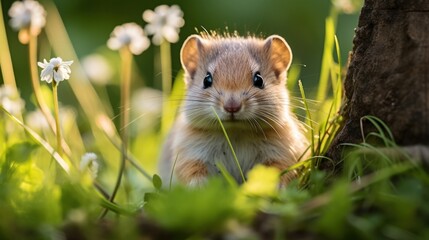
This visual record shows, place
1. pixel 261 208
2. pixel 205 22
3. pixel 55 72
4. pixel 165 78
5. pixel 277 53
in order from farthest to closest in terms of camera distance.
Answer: pixel 205 22
pixel 165 78
pixel 277 53
pixel 55 72
pixel 261 208

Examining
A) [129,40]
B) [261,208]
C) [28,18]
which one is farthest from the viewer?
[129,40]

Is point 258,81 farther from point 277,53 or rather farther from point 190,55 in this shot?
point 190,55

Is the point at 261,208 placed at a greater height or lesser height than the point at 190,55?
lesser

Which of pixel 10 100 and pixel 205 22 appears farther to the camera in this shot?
pixel 205 22

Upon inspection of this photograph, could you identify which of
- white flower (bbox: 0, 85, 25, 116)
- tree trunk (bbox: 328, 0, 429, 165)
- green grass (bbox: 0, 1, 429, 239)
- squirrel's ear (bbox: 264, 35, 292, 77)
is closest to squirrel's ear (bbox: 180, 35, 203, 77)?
squirrel's ear (bbox: 264, 35, 292, 77)

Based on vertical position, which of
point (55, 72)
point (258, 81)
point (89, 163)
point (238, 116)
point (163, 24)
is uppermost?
point (163, 24)

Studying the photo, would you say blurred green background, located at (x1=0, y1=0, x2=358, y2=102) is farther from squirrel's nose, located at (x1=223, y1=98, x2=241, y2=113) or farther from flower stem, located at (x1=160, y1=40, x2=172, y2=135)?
squirrel's nose, located at (x1=223, y1=98, x2=241, y2=113)

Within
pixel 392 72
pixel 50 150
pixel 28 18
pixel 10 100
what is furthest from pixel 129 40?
pixel 392 72

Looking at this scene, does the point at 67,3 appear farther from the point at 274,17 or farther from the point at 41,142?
the point at 41,142
